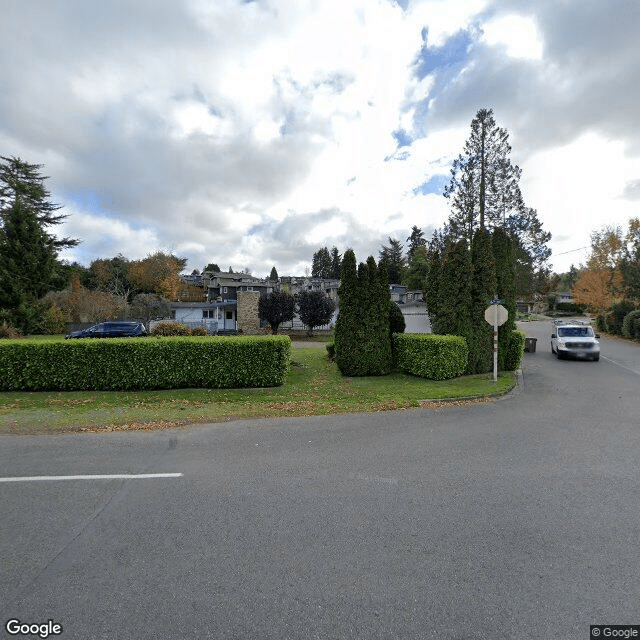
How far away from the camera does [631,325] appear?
99.8 feet

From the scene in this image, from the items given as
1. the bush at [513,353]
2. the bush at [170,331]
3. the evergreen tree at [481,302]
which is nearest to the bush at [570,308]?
the bush at [513,353]

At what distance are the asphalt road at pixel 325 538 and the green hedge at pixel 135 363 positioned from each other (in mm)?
4361

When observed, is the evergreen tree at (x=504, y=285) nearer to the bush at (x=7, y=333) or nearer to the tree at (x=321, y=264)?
the bush at (x=7, y=333)

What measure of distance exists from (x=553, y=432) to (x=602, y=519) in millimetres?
3498

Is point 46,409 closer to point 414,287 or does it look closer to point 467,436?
point 467,436

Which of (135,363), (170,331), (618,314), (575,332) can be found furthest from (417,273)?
(135,363)

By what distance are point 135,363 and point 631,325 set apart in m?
36.7

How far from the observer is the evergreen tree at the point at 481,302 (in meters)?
13.6

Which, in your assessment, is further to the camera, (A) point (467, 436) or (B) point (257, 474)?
(A) point (467, 436)

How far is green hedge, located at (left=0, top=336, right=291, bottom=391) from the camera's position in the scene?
10422mm

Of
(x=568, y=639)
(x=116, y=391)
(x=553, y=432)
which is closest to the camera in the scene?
(x=568, y=639)

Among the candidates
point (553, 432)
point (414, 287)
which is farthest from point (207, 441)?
point (414, 287)

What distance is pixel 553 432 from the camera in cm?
682
